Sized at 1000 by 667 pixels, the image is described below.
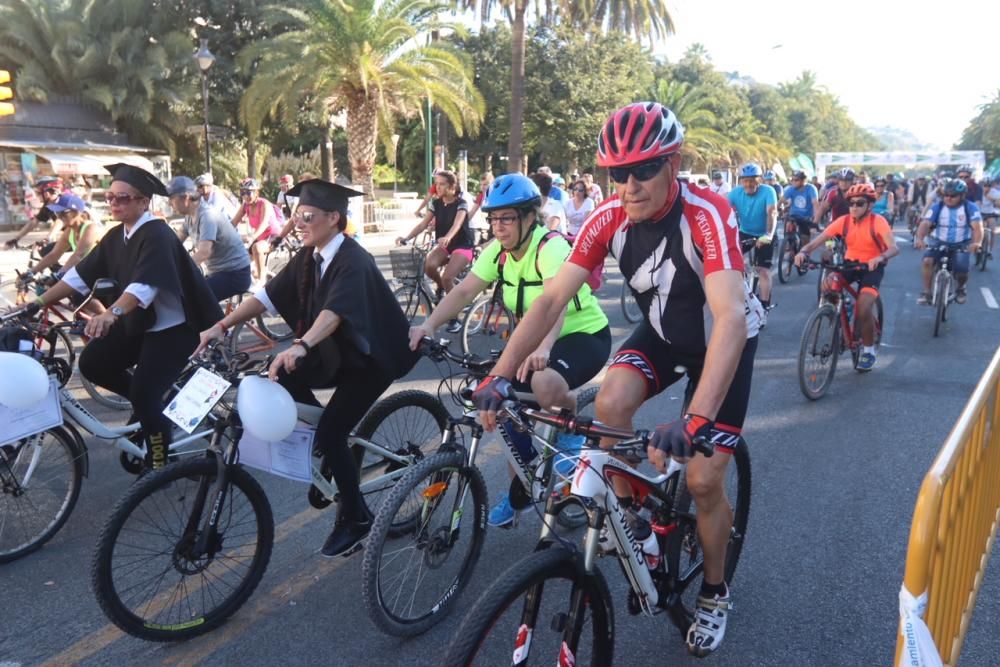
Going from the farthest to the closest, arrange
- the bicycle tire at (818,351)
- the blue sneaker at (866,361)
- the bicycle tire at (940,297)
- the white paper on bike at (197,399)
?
1. the bicycle tire at (940,297)
2. the blue sneaker at (866,361)
3. the bicycle tire at (818,351)
4. the white paper on bike at (197,399)

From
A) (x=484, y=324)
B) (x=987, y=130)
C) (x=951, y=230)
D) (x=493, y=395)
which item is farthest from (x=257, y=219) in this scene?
(x=987, y=130)

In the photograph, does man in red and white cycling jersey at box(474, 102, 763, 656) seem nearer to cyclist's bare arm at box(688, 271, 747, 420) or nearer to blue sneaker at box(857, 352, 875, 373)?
cyclist's bare arm at box(688, 271, 747, 420)

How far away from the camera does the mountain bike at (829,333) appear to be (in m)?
7.16

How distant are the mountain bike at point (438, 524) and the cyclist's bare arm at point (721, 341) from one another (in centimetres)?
80

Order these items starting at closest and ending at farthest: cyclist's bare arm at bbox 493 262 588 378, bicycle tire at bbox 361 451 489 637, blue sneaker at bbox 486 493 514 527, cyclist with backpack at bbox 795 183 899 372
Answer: cyclist's bare arm at bbox 493 262 588 378, bicycle tire at bbox 361 451 489 637, blue sneaker at bbox 486 493 514 527, cyclist with backpack at bbox 795 183 899 372

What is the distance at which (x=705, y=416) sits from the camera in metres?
2.63

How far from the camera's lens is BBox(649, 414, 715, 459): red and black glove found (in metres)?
2.38

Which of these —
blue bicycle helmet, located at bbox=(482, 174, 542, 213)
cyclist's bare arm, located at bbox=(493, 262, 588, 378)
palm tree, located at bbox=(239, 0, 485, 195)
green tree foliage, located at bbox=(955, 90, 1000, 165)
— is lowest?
cyclist's bare arm, located at bbox=(493, 262, 588, 378)

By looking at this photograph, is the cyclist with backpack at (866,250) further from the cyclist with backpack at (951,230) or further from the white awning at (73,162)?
the white awning at (73,162)

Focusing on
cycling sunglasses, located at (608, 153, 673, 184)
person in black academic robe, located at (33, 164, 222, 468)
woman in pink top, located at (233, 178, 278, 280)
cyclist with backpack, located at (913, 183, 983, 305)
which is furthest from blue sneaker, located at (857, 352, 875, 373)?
woman in pink top, located at (233, 178, 278, 280)

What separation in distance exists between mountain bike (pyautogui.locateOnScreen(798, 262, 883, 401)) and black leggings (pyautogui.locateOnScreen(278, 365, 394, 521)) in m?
4.45

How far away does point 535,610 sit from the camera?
2.51 metres

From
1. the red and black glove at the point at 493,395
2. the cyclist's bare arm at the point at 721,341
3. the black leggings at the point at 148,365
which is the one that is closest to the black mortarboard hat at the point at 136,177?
the black leggings at the point at 148,365

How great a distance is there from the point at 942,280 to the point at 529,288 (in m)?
7.54
